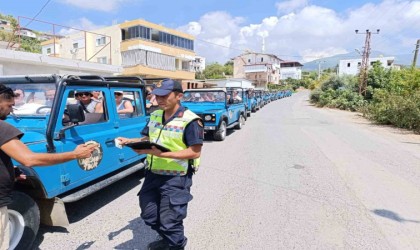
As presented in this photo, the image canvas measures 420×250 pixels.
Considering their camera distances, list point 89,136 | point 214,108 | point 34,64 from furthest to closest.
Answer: point 34,64 < point 214,108 < point 89,136

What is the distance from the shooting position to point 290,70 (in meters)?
115

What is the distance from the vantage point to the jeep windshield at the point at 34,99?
3.69 meters

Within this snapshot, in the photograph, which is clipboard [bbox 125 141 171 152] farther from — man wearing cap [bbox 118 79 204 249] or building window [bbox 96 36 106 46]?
building window [bbox 96 36 106 46]

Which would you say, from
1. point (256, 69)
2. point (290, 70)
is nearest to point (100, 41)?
point (256, 69)

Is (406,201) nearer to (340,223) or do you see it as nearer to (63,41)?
(340,223)

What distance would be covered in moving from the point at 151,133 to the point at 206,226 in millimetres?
1724

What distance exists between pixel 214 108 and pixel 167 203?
8.24 metres

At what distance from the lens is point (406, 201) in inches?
188

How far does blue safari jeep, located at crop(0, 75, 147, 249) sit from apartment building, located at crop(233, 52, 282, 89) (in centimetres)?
7192

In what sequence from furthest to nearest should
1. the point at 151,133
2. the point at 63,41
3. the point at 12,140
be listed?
the point at 63,41
the point at 151,133
the point at 12,140

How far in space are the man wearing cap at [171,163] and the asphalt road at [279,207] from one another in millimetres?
891

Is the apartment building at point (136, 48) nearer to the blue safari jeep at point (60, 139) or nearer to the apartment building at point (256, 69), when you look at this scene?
the blue safari jeep at point (60, 139)

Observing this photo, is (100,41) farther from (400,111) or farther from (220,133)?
(400,111)

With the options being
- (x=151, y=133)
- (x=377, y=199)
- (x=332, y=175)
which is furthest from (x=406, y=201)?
(x=151, y=133)
